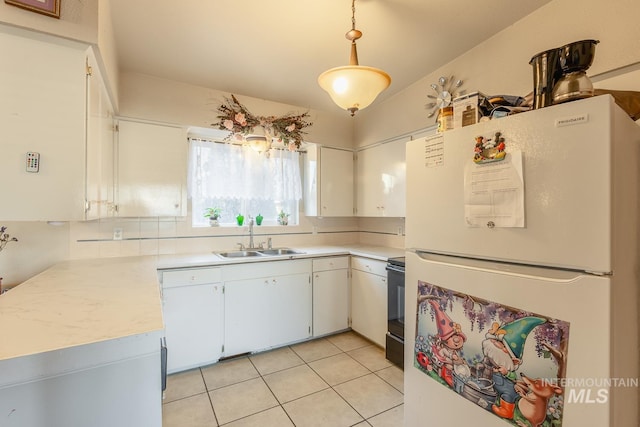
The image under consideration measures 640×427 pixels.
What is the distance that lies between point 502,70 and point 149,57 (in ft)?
8.91

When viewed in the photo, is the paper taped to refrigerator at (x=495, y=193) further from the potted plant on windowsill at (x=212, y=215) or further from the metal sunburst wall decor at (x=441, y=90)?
the potted plant on windowsill at (x=212, y=215)

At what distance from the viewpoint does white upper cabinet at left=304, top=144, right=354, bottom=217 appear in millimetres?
3391

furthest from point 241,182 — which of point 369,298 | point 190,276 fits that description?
point 369,298

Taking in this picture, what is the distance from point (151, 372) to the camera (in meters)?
0.99

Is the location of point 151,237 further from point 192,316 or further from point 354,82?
point 354,82

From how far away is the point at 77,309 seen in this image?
114 cm

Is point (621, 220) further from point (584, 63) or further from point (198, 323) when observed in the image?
point (198, 323)

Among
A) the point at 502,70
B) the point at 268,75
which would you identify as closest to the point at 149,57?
the point at 268,75

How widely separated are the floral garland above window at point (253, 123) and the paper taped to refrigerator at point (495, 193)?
216cm

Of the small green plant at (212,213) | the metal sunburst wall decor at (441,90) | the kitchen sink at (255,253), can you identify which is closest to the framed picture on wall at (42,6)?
the small green plant at (212,213)

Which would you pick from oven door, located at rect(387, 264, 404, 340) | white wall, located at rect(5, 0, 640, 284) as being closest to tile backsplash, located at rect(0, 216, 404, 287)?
white wall, located at rect(5, 0, 640, 284)

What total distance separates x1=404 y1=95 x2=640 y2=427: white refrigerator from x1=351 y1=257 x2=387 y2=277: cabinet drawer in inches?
50.6

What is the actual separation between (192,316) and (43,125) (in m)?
1.68

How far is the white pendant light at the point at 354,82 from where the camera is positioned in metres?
1.47
